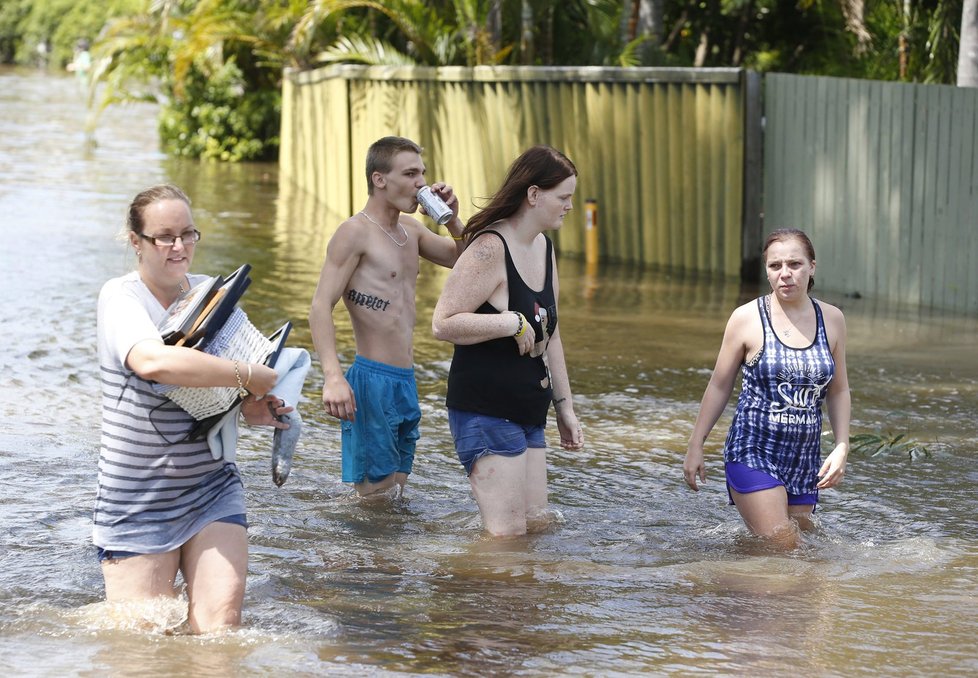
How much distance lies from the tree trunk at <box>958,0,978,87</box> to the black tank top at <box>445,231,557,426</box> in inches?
335

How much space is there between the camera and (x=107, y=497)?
465 cm

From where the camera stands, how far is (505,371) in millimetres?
5785

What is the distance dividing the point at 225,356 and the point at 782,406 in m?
2.47

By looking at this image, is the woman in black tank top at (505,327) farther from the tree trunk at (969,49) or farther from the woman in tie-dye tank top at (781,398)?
the tree trunk at (969,49)

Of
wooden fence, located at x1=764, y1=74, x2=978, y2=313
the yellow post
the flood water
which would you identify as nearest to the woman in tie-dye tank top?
the flood water

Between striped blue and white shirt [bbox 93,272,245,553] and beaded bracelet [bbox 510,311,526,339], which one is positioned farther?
beaded bracelet [bbox 510,311,526,339]

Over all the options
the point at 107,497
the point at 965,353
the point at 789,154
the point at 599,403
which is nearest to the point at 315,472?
the point at 599,403

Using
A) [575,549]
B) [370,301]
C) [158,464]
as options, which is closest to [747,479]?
[575,549]

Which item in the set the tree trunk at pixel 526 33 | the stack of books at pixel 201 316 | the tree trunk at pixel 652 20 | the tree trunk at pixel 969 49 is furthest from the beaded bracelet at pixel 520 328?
the tree trunk at pixel 652 20

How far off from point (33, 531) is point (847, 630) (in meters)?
3.55

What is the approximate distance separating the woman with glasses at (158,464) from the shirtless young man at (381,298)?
5.18 ft

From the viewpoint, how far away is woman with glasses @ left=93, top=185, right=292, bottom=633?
455cm

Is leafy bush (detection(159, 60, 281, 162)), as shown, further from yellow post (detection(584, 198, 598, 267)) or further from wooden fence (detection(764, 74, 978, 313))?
wooden fence (detection(764, 74, 978, 313))

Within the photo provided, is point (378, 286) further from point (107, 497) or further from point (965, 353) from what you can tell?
point (965, 353)
